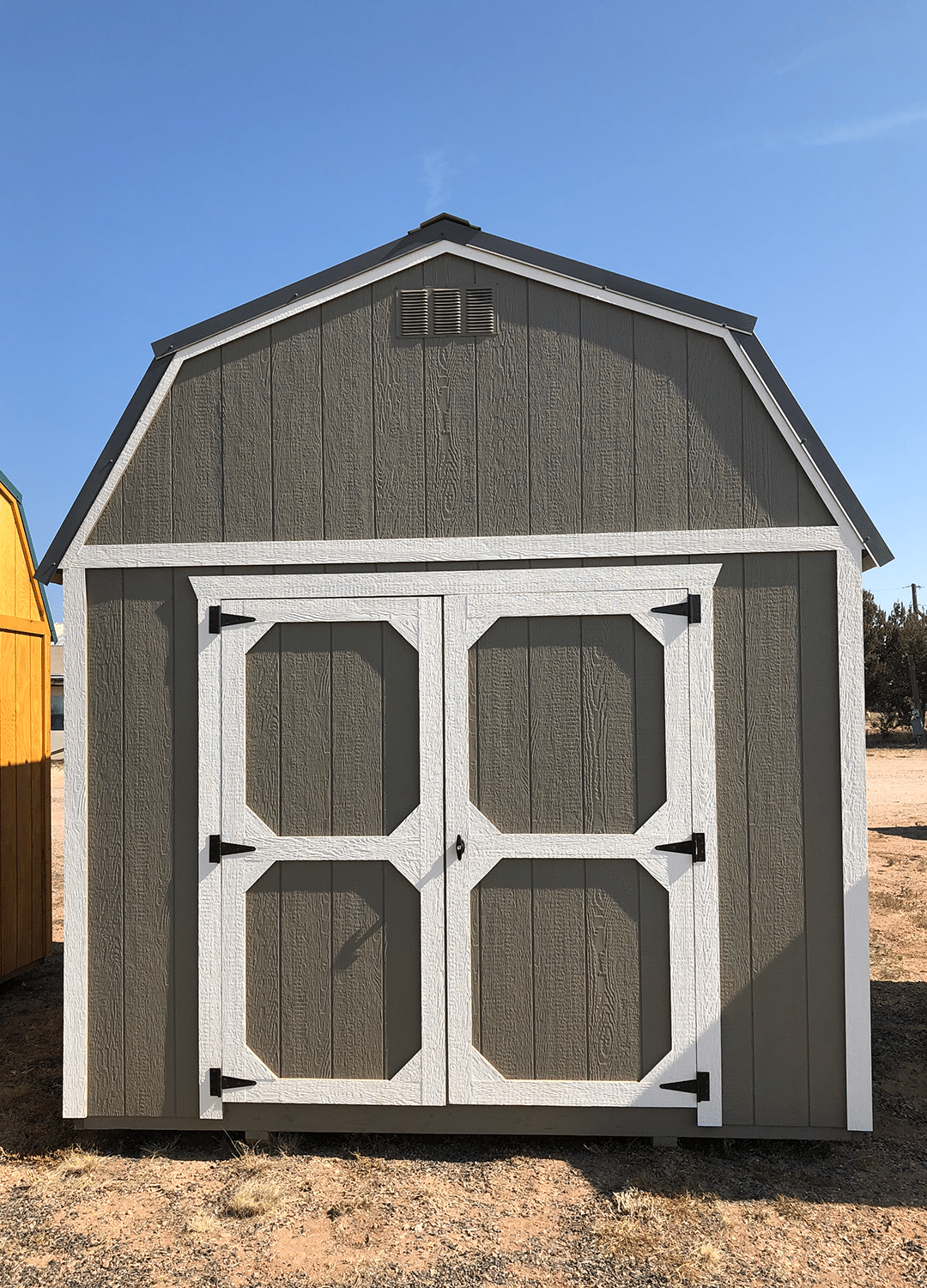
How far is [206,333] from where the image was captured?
360 cm

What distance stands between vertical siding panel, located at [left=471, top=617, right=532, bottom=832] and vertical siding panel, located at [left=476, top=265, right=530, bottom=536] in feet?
1.56

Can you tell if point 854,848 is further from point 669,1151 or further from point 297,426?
point 297,426

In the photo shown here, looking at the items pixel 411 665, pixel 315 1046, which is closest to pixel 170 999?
pixel 315 1046

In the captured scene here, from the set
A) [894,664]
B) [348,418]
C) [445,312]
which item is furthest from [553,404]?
[894,664]

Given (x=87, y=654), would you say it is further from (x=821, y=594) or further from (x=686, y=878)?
(x=821, y=594)

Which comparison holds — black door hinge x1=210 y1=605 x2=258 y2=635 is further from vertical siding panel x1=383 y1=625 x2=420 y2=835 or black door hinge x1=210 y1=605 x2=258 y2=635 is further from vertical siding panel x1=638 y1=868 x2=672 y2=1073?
vertical siding panel x1=638 y1=868 x2=672 y2=1073

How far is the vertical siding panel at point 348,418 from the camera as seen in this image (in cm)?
355

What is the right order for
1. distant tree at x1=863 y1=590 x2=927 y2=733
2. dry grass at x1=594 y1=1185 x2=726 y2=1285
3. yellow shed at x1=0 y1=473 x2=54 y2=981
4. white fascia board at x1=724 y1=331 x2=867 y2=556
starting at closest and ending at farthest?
dry grass at x1=594 y1=1185 x2=726 y2=1285 → white fascia board at x1=724 y1=331 x2=867 y2=556 → yellow shed at x1=0 y1=473 x2=54 y2=981 → distant tree at x1=863 y1=590 x2=927 y2=733

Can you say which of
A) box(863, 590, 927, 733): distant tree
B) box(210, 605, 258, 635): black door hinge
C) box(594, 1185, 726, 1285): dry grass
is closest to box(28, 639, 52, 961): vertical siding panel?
box(210, 605, 258, 635): black door hinge

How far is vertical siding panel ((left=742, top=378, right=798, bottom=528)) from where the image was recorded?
3455 millimetres

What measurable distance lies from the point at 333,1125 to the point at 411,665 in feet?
6.40

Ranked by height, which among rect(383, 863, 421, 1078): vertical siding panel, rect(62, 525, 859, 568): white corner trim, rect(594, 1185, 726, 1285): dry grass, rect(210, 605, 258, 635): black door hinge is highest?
rect(62, 525, 859, 568): white corner trim

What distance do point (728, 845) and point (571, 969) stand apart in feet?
2.73

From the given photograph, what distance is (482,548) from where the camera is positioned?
11.4 ft
